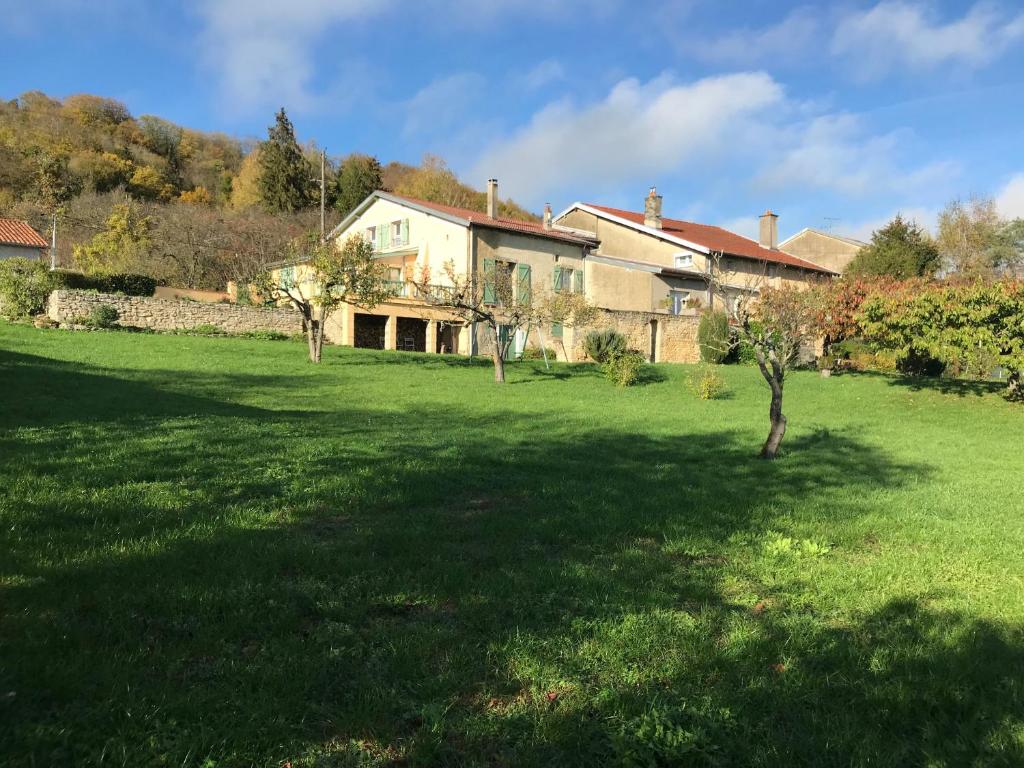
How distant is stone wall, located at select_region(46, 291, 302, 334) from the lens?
21.6 m

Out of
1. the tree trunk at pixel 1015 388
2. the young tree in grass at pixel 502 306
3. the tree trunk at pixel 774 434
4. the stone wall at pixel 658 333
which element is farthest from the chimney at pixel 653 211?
the tree trunk at pixel 774 434

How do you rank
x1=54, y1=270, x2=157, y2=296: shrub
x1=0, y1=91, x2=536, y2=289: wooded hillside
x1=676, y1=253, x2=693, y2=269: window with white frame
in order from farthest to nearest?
x1=0, y1=91, x2=536, y2=289: wooded hillside < x1=676, y1=253, x2=693, y2=269: window with white frame < x1=54, y1=270, x2=157, y2=296: shrub

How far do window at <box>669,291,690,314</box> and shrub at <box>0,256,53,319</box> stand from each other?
26.4m

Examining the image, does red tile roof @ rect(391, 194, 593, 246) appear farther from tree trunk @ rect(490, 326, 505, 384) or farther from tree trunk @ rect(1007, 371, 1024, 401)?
tree trunk @ rect(1007, 371, 1024, 401)

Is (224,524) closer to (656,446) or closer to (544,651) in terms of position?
(544,651)

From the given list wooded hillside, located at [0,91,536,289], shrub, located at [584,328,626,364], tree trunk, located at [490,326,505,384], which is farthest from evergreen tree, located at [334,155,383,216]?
tree trunk, located at [490,326,505,384]

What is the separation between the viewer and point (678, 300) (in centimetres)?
3347

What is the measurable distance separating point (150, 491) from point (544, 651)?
3550mm

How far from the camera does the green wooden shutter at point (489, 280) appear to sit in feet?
73.7

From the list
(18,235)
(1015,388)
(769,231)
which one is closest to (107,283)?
(18,235)

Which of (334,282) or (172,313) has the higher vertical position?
(334,282)

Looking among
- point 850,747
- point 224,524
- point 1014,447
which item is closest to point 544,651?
point 850,747

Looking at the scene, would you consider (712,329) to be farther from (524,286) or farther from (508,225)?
(508,225)

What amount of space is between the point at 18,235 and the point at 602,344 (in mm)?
31054
